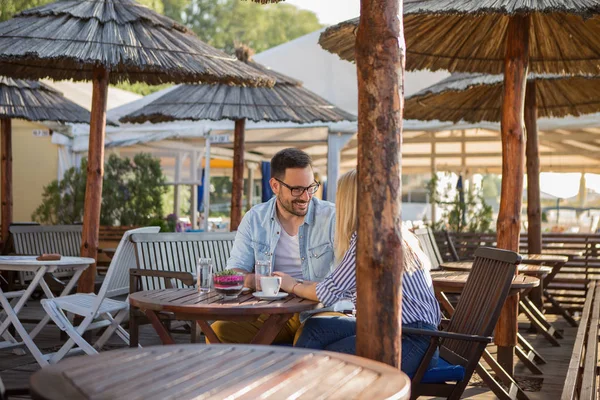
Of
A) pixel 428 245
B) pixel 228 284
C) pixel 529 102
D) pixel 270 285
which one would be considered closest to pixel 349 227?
pixel 270 285

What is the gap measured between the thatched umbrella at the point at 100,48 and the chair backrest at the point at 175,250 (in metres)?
1.08

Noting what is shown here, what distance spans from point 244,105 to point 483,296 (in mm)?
5756

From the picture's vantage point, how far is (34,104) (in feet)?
30.8

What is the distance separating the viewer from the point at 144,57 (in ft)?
19.3

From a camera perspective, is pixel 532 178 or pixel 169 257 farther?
pixel 532 178

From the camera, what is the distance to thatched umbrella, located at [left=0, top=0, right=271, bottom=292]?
5.75 meters

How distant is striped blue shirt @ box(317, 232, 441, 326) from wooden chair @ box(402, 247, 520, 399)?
14 cm

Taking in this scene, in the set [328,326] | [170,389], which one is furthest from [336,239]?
[170,389]

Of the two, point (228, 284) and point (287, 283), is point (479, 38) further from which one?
point (228, 284)

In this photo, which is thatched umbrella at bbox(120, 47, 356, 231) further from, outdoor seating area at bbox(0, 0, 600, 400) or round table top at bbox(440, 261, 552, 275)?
round table top at bbox(440, 261, 552, 275)

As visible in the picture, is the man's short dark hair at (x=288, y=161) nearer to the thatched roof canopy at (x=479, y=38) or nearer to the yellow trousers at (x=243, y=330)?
the yellow trousers at (x=243, y=330)

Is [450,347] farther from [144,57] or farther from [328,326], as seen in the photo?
[144,57]

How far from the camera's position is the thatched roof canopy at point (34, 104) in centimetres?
923

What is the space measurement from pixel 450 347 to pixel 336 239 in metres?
0.71
